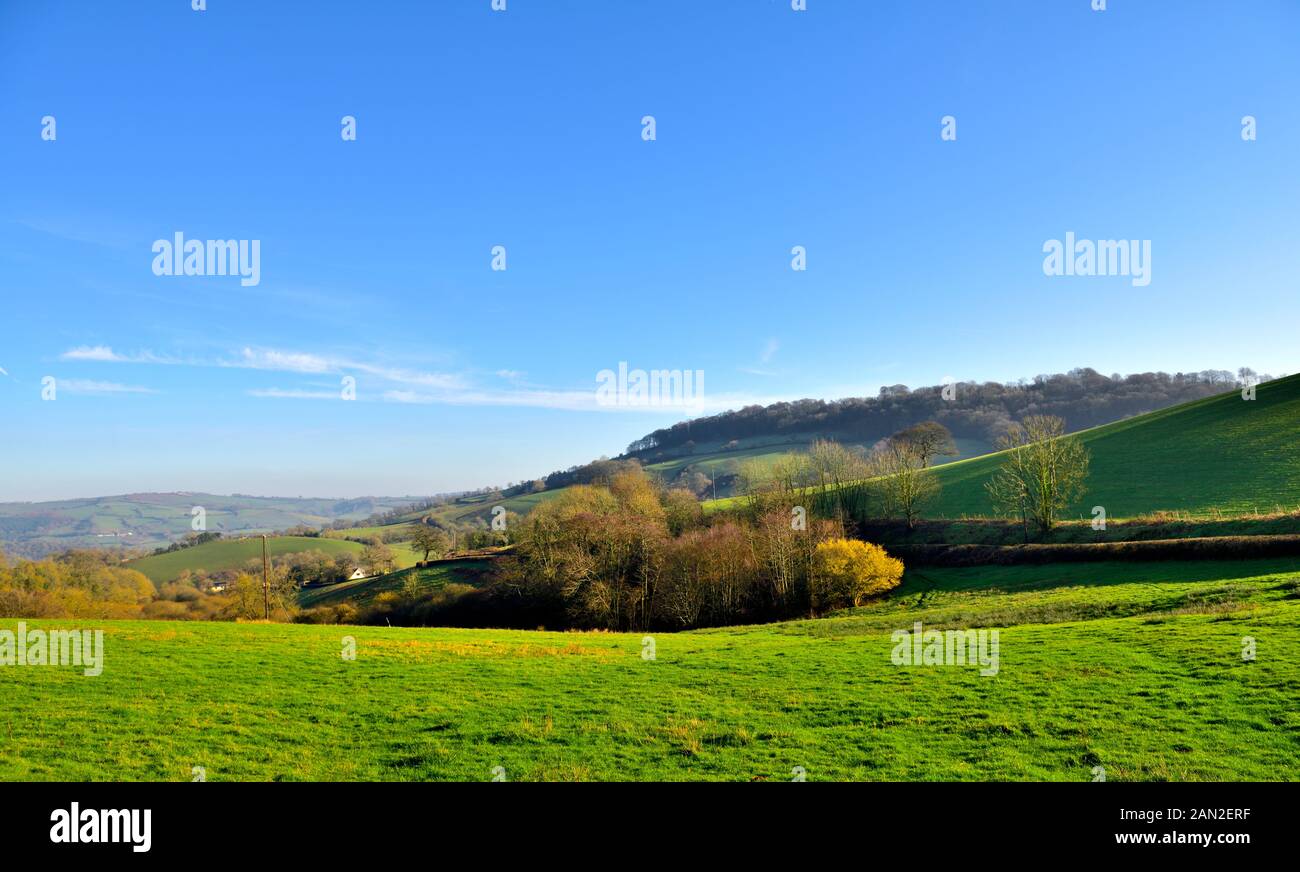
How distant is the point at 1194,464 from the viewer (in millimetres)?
62781

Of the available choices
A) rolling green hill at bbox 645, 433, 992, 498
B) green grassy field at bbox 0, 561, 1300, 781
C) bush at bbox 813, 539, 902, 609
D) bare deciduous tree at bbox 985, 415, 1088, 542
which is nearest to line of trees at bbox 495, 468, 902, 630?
bush at bbox 813, 539, 902, 609

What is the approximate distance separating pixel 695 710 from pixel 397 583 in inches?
2881

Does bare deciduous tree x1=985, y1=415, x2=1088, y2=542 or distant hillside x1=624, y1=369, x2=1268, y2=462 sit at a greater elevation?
distant hillside x1=624, y1=369, x2=1268, y2=462

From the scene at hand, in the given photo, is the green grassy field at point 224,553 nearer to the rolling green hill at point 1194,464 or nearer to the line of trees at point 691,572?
the line of trees at point 691,572

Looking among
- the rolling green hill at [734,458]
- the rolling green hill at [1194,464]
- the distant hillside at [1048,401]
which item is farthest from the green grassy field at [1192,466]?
the distant hillside at [1048,401]

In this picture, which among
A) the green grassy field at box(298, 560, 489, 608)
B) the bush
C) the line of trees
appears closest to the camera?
the bush

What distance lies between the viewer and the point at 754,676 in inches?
798

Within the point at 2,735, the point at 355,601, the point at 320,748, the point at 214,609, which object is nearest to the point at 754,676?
the point at 320,748

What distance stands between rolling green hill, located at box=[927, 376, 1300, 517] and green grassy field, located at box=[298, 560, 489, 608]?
58271 mm

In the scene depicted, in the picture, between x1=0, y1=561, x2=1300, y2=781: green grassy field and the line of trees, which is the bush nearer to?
the line of trees

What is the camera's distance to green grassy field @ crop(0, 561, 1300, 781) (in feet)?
38.4

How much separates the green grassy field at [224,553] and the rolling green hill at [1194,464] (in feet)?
339
